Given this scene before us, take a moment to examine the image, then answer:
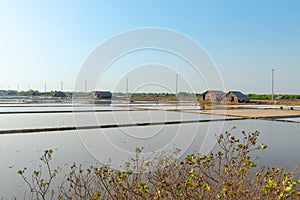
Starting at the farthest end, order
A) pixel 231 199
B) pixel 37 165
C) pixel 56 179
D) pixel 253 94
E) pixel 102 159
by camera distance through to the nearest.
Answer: pixel 253 94 < pixel 102 159 < pixel 37 165 < pixel 56 179 < pixel 231 199

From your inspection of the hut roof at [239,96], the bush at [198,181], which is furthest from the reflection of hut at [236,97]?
the bush at [198,181]

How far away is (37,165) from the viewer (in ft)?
15.7

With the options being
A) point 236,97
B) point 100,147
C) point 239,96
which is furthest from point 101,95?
point 100,147

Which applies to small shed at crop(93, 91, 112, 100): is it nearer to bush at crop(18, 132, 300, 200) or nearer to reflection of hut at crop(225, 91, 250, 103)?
reflection of hut at crop(225, 91, 250, 103)

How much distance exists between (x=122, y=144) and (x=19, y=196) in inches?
140

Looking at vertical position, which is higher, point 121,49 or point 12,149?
point 121,49

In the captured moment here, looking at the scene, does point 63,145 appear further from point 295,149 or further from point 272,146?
point 295,149

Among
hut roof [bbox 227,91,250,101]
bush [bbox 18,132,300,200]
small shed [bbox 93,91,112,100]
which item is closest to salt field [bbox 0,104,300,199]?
bush [bbox 18,132,300,200]

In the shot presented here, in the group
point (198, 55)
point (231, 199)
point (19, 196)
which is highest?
point (198, 55)

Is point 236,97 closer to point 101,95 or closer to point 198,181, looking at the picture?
point 101,95

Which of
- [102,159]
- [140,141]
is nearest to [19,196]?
[102,159]

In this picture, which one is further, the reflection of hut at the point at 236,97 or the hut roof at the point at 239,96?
the hut roof at the point at 239,96

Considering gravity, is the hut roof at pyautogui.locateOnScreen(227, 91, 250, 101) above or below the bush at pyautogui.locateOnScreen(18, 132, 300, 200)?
above

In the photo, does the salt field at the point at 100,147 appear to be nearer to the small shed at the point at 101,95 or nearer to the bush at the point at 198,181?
the bush at the point at 198,181
